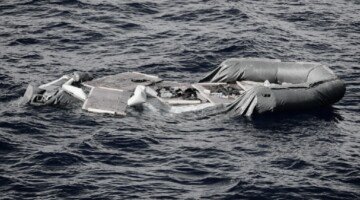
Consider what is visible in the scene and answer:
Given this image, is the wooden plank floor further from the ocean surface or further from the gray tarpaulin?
the gray tarpaulin

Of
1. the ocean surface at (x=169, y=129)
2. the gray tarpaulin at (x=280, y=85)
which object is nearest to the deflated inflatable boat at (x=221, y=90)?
the gray tarpaulin at (x=280, y=85)

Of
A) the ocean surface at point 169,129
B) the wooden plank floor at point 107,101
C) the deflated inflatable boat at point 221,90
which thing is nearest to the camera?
the ocean surface at point 169,129

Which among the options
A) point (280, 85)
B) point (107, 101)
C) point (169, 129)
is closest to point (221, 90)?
point (280, 85)

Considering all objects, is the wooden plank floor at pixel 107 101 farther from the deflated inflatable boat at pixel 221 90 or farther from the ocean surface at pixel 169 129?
the ocean surface at pixel 169 129

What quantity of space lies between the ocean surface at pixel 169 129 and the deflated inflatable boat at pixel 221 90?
39 cm

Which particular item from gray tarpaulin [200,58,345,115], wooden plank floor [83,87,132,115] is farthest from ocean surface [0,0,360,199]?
gray tarpaulin [200,58,345,115]

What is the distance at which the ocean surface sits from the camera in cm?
1306

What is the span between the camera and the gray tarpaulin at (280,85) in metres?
16.5

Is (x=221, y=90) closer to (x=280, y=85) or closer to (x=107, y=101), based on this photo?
(x=280, y=85)

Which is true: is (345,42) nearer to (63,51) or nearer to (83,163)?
(63,51)

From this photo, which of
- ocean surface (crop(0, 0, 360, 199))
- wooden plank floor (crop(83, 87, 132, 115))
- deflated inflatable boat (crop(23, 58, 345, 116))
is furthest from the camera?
deflated inflatable boat (crop(23, 58, 345, 116))

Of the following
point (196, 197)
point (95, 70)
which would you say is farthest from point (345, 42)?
point (196, 197)

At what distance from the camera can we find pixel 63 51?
23.1m

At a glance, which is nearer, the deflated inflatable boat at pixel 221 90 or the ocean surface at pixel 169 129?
the ocean surface at pixel 169 129
